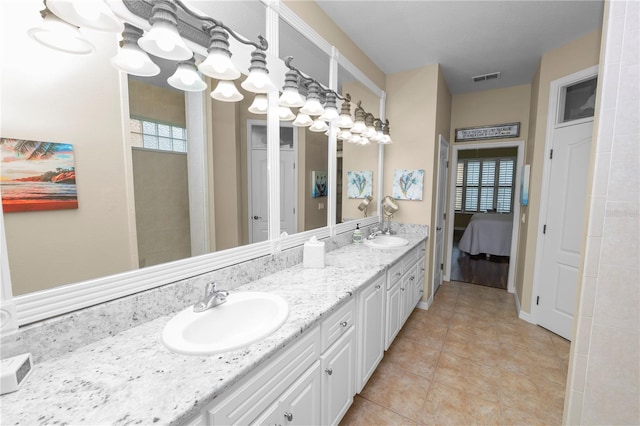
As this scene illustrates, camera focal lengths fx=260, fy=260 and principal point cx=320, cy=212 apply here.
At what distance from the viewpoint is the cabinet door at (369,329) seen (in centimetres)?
170

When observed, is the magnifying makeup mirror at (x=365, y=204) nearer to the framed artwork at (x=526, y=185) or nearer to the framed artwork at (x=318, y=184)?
the framed artwork at (x=318, y=184)

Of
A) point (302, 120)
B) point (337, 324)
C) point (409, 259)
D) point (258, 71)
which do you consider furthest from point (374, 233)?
point (258, 71)

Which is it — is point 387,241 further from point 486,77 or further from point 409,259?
point 486,77

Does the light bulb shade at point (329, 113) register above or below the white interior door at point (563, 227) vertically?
above

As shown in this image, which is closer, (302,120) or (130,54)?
(130,54)

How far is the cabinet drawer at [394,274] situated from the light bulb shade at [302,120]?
1.32m

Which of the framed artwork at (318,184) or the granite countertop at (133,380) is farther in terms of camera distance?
the framed artwork at (318,184)

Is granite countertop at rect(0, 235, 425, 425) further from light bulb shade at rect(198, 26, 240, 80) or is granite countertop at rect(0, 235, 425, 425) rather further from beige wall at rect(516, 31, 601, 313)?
beige wall at rect(516, 31, 601, 313)

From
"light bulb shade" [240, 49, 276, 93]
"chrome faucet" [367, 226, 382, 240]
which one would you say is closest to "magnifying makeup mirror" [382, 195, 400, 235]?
"chrome faucet" [367, 226, 382, 240]

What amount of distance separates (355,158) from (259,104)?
1.58 metres

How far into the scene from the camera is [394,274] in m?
2.21

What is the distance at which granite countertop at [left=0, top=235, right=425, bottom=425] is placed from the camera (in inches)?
25.4

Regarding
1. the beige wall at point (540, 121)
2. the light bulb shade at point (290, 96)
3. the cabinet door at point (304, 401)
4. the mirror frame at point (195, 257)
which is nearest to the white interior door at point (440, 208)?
the beige wall at point (540, 121)

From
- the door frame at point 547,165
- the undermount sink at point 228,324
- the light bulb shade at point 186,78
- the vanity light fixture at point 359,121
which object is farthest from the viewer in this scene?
the door frame at point 547,165
